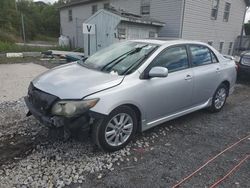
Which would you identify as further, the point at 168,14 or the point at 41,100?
the point at 168,14

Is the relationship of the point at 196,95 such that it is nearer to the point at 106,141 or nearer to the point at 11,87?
the point at 106,141

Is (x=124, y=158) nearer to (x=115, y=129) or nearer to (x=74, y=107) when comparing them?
(x=115, y=129)

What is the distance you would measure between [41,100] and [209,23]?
45.6 feet

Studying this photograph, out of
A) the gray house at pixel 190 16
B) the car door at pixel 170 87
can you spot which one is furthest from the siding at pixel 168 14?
the car door at pixel 170 87

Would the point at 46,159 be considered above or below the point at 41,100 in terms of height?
below

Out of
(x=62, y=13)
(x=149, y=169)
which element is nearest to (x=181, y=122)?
(x=149, y=169)

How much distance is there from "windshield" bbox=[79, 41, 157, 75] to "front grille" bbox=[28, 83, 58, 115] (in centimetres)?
94

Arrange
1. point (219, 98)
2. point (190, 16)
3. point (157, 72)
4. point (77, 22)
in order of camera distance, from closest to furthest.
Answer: point (157, 72)
point (219, 98)
point (190, 16)
point (77, 22)

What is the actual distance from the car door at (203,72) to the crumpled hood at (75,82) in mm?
1737

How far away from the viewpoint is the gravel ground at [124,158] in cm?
274

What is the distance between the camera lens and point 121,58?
376 centimetres

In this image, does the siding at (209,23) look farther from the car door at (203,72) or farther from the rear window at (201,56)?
the car door at (203,72)

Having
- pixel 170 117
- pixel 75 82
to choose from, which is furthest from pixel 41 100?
pixel 170 117

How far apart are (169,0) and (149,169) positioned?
11.3 metres
